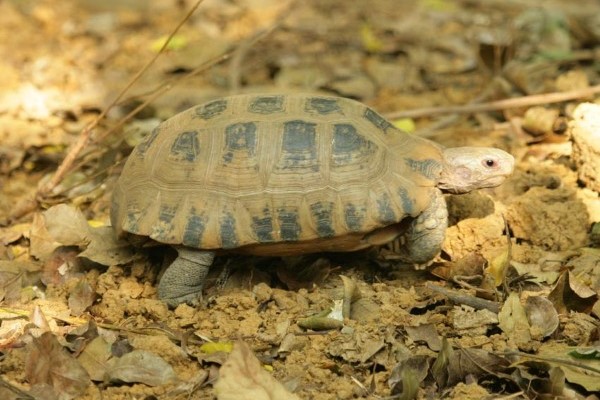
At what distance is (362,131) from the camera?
14.0 feet

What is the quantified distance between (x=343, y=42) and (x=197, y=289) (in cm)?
493

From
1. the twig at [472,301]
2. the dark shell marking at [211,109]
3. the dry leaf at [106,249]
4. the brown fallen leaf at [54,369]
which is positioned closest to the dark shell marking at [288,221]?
the dark shell marking at [211,109]

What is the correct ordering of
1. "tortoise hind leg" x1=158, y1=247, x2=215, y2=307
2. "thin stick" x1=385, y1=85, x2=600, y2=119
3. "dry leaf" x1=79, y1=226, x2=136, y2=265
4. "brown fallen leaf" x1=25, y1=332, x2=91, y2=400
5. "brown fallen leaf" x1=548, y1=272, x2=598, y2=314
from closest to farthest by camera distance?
1. "brown fallen leaf" x1=25, y1=332, x2=91, y2=400
2. "brown fallen leaf" x1=548, y1=272, x2=598, y2=314
3. "tortoise hind leg" x1=158, y1=247, x2=215, y2=307
4. "dry leaf" x1=79, y1=226, x2=136, y2=265
5. "thin stick" x1=385, y1=85, x2=600, y2=119

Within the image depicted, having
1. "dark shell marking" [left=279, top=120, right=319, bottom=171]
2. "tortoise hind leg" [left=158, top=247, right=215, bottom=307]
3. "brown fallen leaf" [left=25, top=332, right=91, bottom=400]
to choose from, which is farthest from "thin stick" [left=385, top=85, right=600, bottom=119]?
"brown fallen leaf" [left=25, top=332, right=91, bottom=400]

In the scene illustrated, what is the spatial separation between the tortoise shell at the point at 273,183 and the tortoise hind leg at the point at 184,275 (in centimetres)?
14

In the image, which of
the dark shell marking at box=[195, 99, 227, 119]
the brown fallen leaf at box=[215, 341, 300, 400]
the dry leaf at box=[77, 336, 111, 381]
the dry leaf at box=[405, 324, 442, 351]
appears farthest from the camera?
the dark shell marking at box=[195, 99, 227, 119]

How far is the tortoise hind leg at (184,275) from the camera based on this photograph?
4.20 meters

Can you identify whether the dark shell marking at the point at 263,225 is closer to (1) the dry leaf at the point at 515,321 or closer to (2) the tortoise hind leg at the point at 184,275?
(2) the tortoise hind leg at the point at 184,275

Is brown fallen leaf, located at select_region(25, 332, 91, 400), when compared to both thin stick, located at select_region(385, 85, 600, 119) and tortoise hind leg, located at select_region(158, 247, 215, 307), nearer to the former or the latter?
tortoise hind leg, located at select_region(158, 247, 215, 307)

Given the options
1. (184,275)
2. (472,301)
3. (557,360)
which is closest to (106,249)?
(184,275)

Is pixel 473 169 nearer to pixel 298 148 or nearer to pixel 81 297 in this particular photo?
pixel 298 148

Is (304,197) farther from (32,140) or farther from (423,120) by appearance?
(32,140)

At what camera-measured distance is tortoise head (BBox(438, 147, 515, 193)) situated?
4.48 meters

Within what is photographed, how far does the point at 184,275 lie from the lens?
13.8 ft
